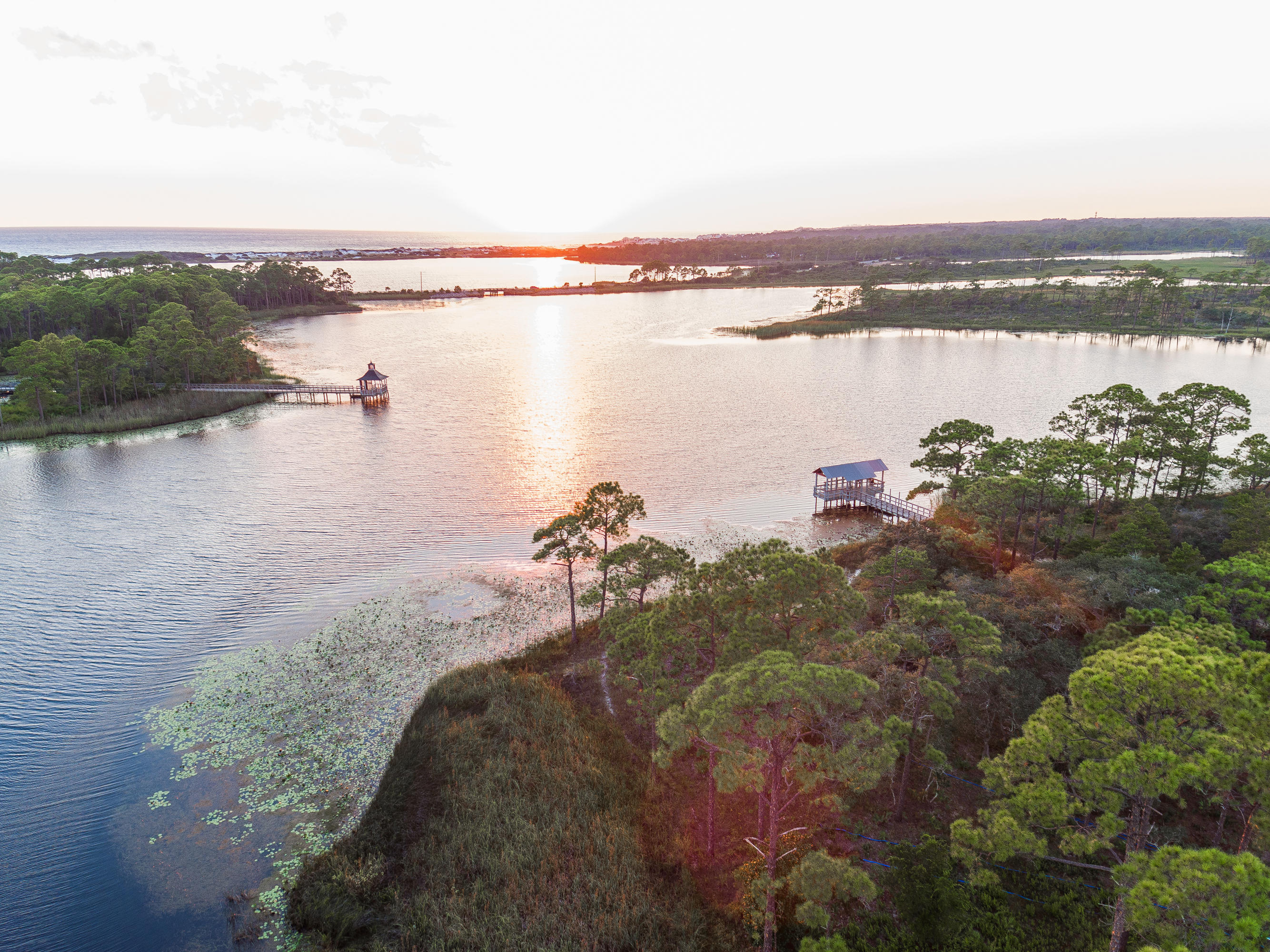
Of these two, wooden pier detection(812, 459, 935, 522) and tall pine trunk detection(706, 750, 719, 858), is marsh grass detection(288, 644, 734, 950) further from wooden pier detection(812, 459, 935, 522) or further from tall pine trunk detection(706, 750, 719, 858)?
wooden pier detection(812, 459, 935, 522)

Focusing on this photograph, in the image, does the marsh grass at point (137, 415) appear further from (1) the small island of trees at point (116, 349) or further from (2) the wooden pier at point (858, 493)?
(2) the wooden pier at point (858, 493)

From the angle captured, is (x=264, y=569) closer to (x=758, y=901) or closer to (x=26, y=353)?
(x=758, y=901)

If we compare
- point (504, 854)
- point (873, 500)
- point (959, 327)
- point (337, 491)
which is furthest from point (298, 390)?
point (959, 327)

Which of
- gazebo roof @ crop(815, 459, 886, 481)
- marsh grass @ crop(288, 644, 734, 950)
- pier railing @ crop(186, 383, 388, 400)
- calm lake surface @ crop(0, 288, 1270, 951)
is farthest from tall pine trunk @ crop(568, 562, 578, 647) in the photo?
pier railing @ crop(186, 383, 388, 400)

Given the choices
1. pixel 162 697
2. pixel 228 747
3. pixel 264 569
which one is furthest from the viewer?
pixel 264 569

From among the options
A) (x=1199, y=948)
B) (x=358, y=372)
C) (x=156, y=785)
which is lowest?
(x=156, y=785)

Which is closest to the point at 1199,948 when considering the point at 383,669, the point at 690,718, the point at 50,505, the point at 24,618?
the point at 690,718

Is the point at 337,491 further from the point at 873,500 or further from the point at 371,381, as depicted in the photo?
the point at 873,500
